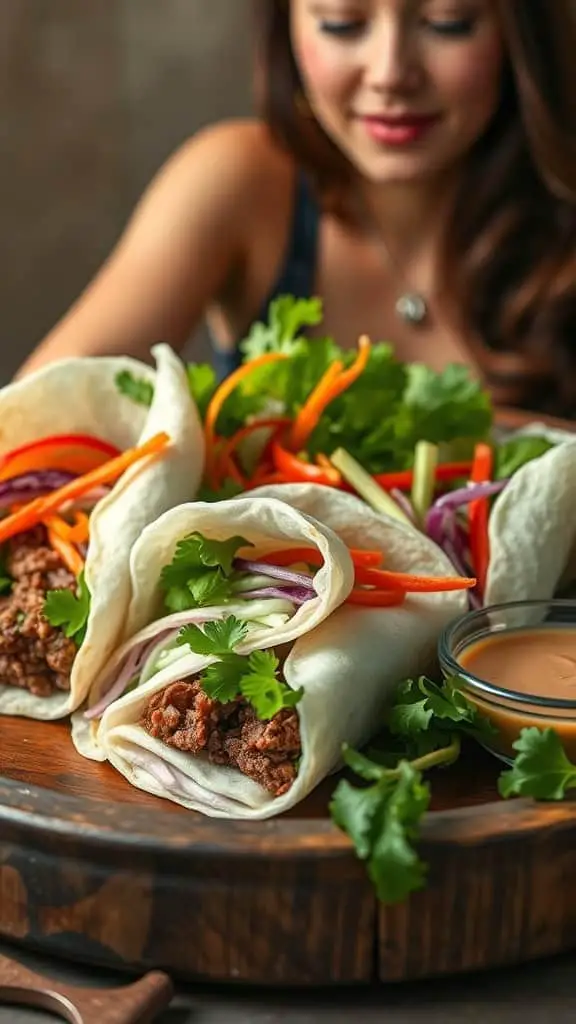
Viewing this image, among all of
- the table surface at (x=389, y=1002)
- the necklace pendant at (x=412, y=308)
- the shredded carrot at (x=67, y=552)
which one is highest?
the shredded carrot at (x=67, y=552)

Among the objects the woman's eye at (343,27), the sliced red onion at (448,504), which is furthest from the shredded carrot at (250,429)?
the woman's eye at (343,27)

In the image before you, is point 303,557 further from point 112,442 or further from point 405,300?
point 405,300

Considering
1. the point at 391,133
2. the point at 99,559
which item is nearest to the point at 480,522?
the point at 99,559

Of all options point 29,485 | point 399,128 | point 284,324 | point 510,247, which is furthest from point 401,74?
point 29,485

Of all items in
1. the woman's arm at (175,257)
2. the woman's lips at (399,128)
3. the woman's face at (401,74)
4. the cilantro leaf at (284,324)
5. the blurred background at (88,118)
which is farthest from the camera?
the blurred background at (88,118)

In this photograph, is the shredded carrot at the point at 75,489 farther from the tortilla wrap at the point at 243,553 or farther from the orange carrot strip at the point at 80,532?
the tortilla wrap at the point at 243,553

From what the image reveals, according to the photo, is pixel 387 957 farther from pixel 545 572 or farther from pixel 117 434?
pixel 117 434

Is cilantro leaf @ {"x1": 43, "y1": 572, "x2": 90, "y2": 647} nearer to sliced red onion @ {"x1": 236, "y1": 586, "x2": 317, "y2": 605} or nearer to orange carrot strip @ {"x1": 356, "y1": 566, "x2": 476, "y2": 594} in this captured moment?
sliced red onion @ {"x1": 236, "y1": 586, "x2": 317, "y2": 605}
